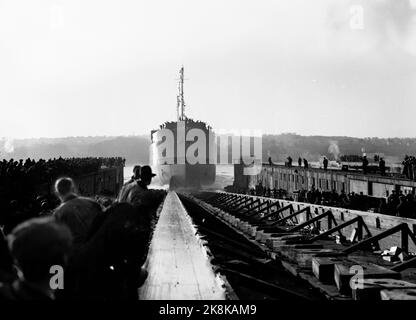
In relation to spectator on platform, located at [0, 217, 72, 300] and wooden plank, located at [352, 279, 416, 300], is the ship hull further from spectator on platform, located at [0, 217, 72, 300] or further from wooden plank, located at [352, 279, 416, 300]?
spectator on platform, located at [0, 217, 72, 300]

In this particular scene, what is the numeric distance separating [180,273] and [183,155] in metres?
54.8

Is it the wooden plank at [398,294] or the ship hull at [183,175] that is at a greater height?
the wooden plank at [398,294]

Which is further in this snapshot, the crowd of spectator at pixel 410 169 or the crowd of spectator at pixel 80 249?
the crowd of spectator at pixel 410 169

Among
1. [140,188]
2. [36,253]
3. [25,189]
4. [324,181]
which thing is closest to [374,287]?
[140,188]

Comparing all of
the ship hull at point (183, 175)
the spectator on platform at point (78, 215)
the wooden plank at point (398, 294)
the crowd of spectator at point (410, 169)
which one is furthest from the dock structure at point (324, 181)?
the spectator on platform at point (78, 215)

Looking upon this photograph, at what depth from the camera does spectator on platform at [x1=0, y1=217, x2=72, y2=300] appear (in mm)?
2814

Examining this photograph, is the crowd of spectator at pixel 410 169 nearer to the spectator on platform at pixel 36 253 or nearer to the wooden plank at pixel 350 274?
the wooden plank at pixel 350 274

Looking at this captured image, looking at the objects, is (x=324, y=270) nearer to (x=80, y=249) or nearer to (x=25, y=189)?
(x=80, y=249)

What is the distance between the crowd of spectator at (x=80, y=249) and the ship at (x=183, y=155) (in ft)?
184

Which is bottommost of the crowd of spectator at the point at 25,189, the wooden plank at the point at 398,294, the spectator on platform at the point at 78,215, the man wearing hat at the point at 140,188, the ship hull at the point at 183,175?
the ship hull at the point at 183,175

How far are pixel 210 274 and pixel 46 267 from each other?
498 cm

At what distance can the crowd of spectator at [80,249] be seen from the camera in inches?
112

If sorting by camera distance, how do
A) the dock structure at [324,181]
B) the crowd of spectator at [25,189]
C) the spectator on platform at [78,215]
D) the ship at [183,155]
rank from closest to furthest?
the spectator on platform at [78,215]
the crowd of spectator at [25,189]
the dock structure at [324,181]
the ship at [183,155]

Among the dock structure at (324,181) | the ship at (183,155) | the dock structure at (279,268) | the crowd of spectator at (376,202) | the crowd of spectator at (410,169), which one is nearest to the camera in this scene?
the dock structure at (279,268)
